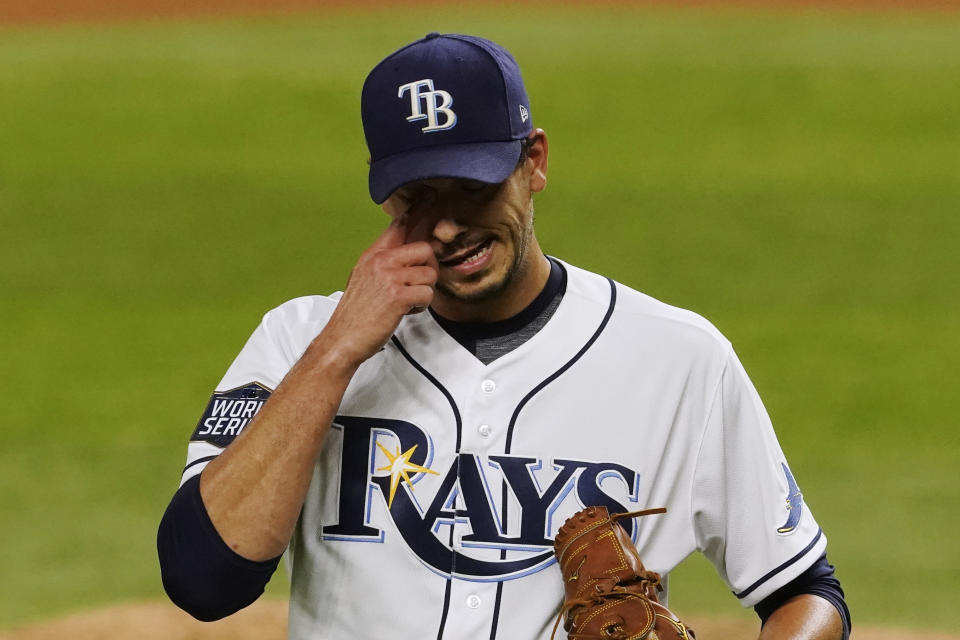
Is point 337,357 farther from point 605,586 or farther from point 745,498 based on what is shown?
point 745,498

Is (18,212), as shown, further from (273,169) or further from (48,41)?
(48,41)

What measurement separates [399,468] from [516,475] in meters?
0.18

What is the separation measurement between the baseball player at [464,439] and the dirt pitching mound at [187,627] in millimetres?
2648

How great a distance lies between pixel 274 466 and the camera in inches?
78.7

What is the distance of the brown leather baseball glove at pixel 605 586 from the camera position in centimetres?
197

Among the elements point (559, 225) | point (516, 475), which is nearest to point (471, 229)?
point (516, 475)

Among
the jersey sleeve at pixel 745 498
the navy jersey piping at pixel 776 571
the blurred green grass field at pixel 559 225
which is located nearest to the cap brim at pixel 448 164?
the jersey sleeve at pixel 745 498

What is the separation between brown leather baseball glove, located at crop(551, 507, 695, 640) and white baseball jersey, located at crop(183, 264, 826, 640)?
0.24 ft

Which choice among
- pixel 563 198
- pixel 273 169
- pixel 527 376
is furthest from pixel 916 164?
pixel 527 376

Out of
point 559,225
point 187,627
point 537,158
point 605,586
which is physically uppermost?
point 559,225

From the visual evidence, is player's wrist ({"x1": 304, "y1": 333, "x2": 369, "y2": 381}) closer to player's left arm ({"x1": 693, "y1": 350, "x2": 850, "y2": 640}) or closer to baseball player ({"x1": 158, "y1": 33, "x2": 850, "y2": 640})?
baseball player ({"x1": 158, "y1": 33, "x2": 850, "y2": 640})

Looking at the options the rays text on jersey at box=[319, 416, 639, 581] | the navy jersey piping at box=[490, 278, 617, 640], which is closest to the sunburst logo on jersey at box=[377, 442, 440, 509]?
the rays text on jersey at box=[319, 416, 639, 581]

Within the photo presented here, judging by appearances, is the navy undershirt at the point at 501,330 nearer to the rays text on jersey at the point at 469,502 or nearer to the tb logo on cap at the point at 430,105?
the rays text on jersey at the point at 469,502

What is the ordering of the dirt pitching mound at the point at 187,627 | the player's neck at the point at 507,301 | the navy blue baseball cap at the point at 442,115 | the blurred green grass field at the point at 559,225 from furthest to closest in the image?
1. the blurred green grass field at the point at 559,225
2. the dirt pitching mound at the point at 187,627
3. the player's neck at the point at 507,301
4. the navy blue baseball cap at the point at 442,115
